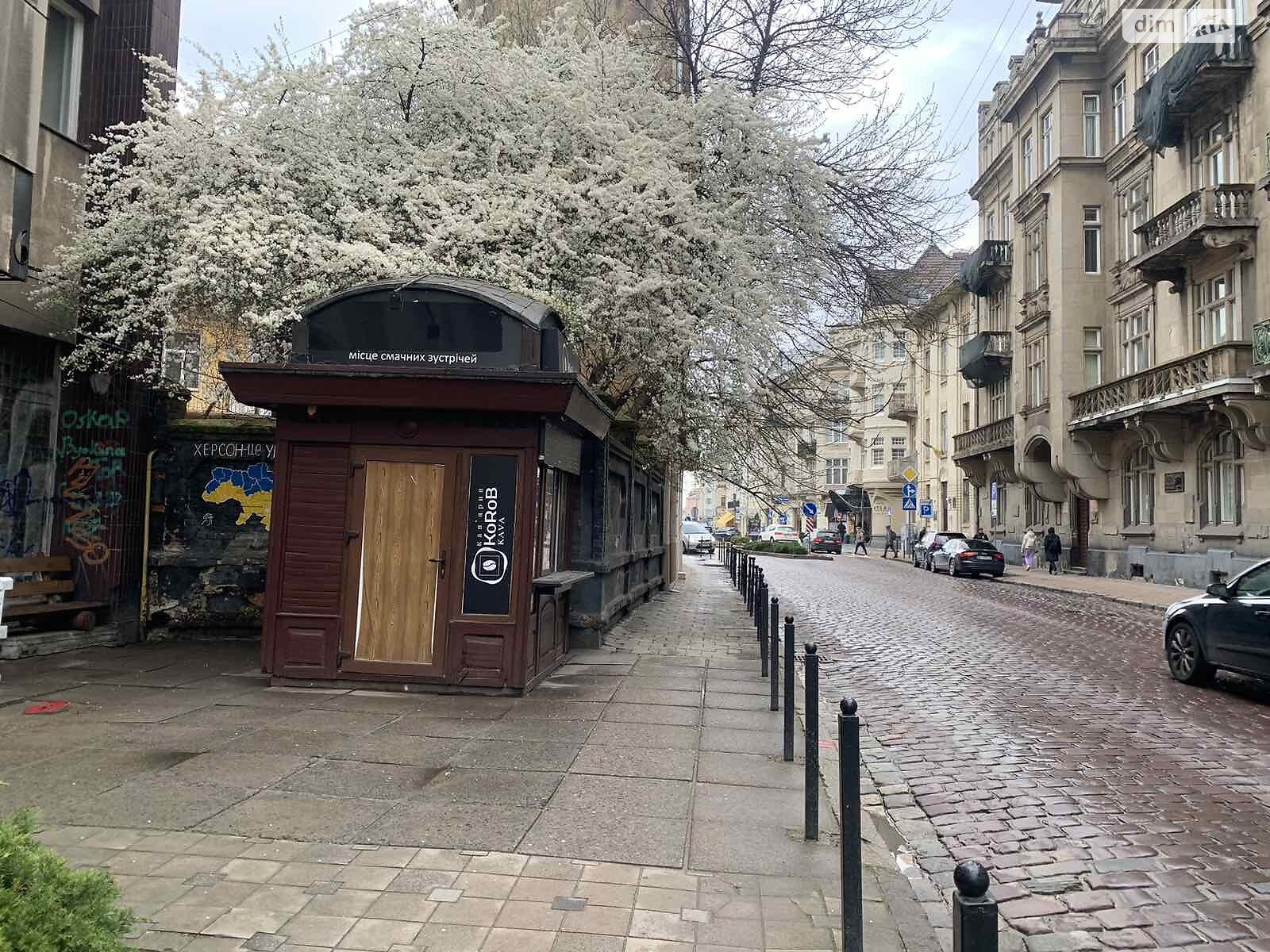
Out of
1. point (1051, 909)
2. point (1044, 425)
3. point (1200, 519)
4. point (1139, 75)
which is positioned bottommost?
point (1051, 909)

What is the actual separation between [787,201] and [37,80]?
9639 mm

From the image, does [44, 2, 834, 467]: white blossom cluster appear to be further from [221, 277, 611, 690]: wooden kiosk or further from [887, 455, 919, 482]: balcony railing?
[887, 455, 919, 482]: balcony railing

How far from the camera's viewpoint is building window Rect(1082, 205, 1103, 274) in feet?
108

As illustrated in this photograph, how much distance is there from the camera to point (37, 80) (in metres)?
9.47

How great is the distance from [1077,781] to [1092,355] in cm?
3046

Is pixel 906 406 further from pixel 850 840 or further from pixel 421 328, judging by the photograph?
pixel 850 840

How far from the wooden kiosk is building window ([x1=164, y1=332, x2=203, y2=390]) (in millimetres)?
4111

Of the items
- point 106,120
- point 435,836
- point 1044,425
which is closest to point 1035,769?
point 435,836

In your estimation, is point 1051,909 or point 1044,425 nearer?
point 1051,909

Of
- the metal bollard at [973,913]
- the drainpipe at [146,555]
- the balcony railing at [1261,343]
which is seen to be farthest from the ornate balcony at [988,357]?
the metal bollard at [973,913]

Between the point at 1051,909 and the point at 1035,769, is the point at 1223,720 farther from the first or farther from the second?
the point at 1051,909

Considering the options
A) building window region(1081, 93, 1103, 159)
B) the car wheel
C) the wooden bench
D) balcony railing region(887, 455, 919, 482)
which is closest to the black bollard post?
the car wheel

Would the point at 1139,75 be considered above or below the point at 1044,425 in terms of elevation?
above

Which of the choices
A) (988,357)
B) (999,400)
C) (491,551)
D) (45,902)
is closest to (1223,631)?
(491,551)
